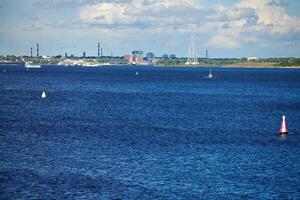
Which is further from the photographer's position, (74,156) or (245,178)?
(74,156)

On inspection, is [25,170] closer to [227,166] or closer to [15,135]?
[227,166]

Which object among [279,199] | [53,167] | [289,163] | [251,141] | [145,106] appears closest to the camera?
[279,199]

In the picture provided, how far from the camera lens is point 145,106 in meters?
119

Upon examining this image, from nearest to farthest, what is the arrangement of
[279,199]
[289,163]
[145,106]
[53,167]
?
[279,199] < [53,167] < [289,163] < [145,106]

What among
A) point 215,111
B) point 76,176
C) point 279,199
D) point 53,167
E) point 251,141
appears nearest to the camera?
point 279,199

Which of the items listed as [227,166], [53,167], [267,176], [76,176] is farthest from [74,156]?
[267,176]

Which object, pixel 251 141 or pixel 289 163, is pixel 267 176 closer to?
pixel 289 163

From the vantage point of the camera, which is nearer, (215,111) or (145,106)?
(215,111)

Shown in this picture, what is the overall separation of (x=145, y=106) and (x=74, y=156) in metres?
62.6

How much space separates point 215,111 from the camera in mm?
108875

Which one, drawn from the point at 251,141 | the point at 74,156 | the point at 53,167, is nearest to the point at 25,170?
the point at 53,167

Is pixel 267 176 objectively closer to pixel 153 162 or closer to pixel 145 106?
pixel 153 162

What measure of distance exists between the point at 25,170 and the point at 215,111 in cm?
6292

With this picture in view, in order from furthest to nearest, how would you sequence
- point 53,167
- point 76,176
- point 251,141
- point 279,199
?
point 251,141 < point 53,167 < point 76,176 < point 279,199
